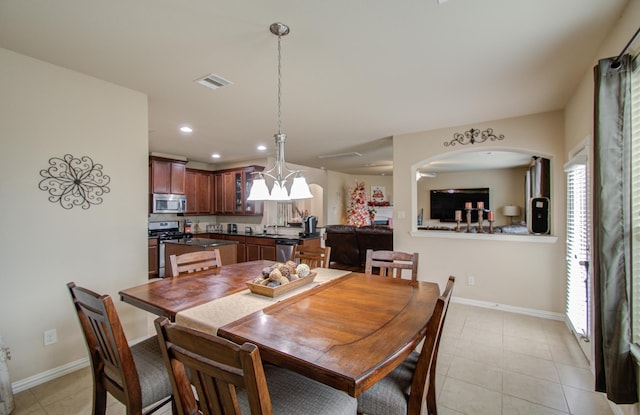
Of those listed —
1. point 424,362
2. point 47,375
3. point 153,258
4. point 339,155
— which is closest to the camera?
point 424,362

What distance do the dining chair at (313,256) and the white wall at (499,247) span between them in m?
1.97

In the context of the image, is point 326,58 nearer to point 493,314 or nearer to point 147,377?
point 147,377

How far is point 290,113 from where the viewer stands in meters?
3.46

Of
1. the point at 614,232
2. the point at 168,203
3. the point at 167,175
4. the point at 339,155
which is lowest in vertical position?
the point at 614,232

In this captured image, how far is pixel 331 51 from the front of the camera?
6.83 feet

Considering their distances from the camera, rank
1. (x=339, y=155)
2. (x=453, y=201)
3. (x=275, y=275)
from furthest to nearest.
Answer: (x=453, y=201) → (x=339, y=155) → (x=275, y=275)

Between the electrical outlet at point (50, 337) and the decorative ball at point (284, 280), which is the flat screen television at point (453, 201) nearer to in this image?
the decorative ball at point (284, 280)

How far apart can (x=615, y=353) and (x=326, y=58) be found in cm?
253

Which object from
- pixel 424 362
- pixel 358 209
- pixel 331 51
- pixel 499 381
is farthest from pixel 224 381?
pixel 358 209

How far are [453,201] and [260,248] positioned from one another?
6.39m

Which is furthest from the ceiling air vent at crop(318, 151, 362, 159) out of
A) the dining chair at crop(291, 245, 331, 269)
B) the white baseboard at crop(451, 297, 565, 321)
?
the dining chair at crop(291, 245, 331, 269)

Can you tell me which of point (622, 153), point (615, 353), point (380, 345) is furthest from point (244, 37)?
point (615, 353)

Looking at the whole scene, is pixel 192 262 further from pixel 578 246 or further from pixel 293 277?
pixel 578 246

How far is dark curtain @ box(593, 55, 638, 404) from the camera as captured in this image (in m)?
1.52
